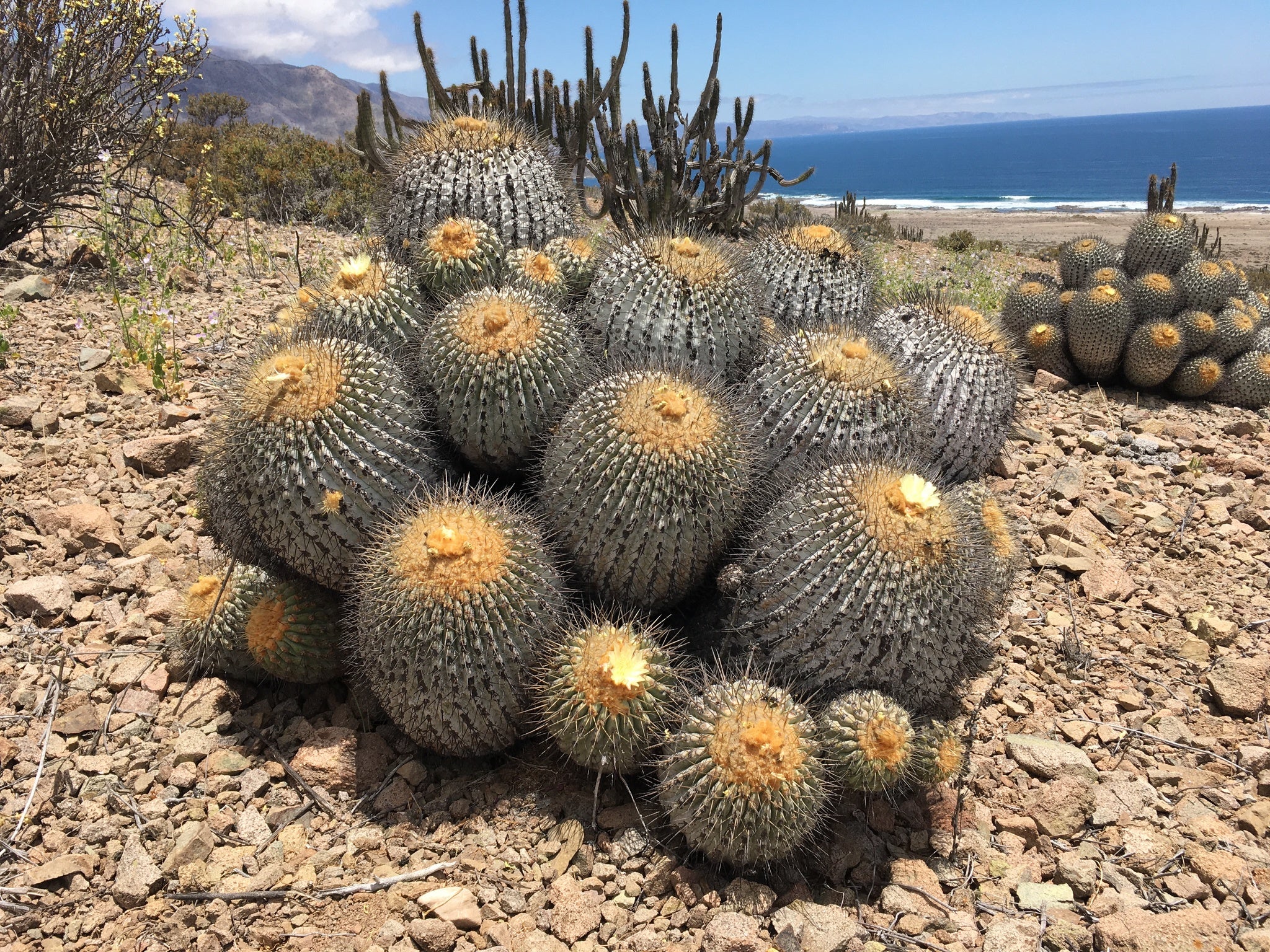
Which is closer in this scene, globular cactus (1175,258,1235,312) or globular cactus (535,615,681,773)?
globular cactus (535,615,681,773)

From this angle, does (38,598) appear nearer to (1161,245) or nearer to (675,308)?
(675,308)

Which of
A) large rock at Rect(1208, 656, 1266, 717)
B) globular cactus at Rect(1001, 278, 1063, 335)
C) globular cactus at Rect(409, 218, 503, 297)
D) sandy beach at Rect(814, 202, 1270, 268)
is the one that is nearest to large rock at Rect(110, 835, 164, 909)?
globular cactus at Rect(409, 218, 503, 297)

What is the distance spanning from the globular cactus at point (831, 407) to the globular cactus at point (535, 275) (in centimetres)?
114

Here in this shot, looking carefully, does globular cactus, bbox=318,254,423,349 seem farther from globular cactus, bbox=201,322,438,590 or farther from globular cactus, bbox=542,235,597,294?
globular cactus, bbox=542,235,597,294

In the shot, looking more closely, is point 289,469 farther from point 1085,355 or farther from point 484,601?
point 1085,355

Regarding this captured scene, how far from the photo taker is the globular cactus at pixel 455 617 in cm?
294

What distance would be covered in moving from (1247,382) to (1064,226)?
3960 cm

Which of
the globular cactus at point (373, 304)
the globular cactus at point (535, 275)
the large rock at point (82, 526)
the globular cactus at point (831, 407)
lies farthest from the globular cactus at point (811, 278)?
the large rock at point (82, 526)

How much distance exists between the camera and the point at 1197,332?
8109 mm

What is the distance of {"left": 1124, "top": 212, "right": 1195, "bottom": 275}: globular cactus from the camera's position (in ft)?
28.2

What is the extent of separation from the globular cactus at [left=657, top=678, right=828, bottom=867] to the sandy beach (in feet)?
95.8

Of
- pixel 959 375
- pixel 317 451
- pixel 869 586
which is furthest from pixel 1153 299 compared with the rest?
pixel 317 451

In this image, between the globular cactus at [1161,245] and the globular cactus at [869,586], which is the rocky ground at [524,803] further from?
the globular cactus at [1161,245]

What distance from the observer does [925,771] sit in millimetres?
3070
